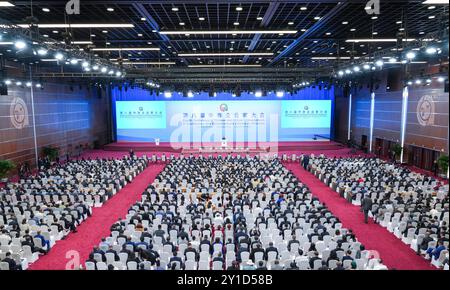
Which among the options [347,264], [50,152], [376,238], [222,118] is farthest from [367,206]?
[222,118]

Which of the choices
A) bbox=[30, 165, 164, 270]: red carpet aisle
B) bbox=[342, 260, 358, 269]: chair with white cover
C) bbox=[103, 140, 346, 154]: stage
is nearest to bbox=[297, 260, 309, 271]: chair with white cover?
bbox=[342, 260, 358, 269]: chair with white cover

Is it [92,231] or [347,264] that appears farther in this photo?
[92,231]

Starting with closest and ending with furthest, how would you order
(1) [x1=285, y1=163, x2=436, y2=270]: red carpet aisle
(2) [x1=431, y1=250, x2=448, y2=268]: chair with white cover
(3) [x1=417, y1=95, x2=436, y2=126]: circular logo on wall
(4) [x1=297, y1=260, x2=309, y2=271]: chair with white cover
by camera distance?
(2) [x1=431, y1=250, x2=448, y2=268]: chair with white cover
(4) [x1=297, y1=260, x2=309, y2=271]: chair with white cover
(3) [x1=417, y1=95, x2=436, y2=126]: circular logo on wall
(1) [x1=285, y1=163, x2=436, y2=270]: red carpet aisle

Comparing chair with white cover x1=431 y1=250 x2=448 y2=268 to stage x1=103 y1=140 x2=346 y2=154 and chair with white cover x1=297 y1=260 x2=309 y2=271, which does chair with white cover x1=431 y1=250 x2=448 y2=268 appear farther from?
stage x1=103 y1=140 x2=346 y2=154

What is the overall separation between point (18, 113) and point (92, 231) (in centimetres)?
1491

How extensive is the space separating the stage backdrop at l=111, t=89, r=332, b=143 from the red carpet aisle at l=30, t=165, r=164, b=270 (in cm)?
1692

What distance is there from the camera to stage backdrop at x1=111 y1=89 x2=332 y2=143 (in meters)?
37.3

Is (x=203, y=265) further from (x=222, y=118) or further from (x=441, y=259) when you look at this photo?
(x=222, y=118)

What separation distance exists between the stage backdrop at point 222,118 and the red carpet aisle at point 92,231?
16.9 meters

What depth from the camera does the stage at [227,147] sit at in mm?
34125

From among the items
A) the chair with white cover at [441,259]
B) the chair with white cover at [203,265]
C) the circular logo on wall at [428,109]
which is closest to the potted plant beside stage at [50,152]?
the chair with white cover at [203,265]

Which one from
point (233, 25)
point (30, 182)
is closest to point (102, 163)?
point (30, 182)

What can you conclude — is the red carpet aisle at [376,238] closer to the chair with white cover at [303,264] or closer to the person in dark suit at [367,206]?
the person in dark suit at [367,206]

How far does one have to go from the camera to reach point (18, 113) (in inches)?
941
